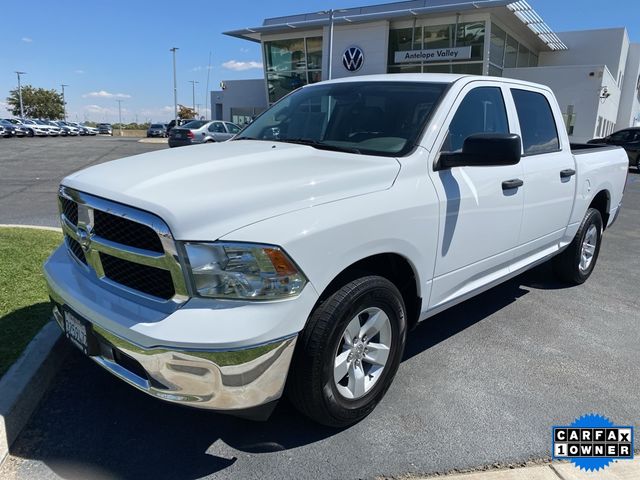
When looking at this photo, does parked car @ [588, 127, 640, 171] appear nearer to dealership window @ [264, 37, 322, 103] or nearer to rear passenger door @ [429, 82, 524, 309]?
dealership window @ [264, 37, 322, 103]

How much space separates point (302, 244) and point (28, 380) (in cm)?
193

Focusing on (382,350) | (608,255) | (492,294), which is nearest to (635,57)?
(608,255)

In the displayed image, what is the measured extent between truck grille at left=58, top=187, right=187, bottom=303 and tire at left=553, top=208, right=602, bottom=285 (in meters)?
4.36

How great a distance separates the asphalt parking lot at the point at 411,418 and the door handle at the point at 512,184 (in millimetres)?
1244

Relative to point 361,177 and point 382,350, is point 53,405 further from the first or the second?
point 361,177

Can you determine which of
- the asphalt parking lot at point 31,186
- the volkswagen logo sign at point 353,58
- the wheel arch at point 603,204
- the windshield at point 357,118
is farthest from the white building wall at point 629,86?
the windshield at point 357,118

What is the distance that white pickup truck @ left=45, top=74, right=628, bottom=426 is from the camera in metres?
2.16

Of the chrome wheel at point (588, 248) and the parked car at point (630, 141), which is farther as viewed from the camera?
the parked car at point (630, 141)

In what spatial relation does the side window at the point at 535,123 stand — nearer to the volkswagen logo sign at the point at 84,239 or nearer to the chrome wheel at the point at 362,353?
the chrome wheel at the point at 362,353

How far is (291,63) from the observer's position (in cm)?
3375

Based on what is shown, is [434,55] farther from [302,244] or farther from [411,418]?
[302,244]

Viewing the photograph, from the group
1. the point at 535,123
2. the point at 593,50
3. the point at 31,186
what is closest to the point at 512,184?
the point at 535,123

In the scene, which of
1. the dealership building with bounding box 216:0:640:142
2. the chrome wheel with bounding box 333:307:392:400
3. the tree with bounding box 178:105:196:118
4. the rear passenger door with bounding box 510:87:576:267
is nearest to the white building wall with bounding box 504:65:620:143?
the dealership building with bounding box 216:0:640:142

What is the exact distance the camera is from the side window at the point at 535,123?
4062mm
